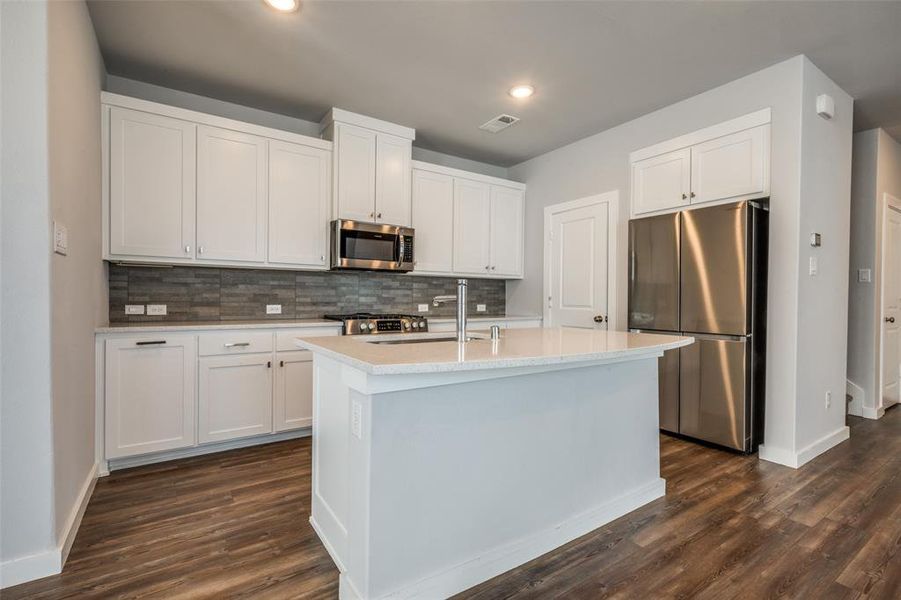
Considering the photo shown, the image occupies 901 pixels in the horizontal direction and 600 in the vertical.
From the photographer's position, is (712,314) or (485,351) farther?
(712,314)

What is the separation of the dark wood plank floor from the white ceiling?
8.65 ft

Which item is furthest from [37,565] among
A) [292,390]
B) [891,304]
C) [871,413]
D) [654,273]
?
[891,304]

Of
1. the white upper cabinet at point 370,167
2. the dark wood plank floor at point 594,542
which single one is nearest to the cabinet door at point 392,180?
the white upper cabinet at point 370,167


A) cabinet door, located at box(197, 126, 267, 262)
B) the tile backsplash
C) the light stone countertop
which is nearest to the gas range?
the light stone countertop

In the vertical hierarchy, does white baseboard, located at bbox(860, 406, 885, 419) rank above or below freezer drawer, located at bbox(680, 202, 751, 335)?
below

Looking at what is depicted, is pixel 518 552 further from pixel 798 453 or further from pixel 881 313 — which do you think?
pixel 881 313

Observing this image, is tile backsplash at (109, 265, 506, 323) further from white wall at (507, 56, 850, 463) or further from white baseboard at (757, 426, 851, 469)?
white baseboard at (757, 426, 851, 469)

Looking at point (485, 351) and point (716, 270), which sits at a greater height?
point (716, 270)

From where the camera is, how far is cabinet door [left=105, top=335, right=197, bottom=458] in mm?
2650

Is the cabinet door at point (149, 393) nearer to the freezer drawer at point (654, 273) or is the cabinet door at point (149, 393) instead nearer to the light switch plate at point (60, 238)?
the light switch plate at point (60, 238)

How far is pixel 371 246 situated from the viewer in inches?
146

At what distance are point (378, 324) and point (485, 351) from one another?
80.9 inches

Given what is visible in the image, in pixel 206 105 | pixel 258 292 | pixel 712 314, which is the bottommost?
pixel 712 314

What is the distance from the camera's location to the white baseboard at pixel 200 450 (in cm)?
274
